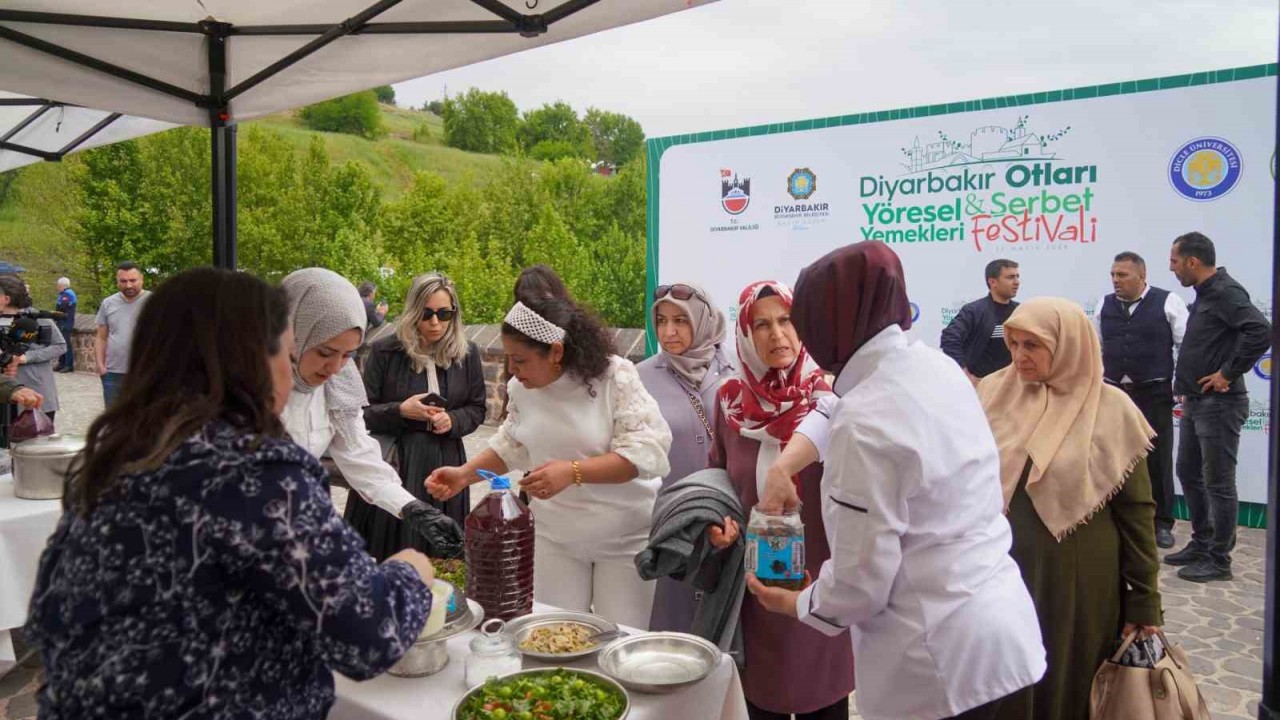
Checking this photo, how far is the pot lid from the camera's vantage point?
3.53 meters

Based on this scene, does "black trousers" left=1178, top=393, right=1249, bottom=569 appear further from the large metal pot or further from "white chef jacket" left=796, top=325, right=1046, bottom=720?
the large metal pot

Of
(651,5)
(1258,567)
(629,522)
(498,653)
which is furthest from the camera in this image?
(1258,567)

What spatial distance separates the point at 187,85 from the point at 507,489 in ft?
9.04

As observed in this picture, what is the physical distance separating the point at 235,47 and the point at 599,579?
2.85m

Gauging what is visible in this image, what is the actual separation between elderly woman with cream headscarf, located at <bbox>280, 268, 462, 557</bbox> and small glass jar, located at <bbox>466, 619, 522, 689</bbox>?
2.08 ft

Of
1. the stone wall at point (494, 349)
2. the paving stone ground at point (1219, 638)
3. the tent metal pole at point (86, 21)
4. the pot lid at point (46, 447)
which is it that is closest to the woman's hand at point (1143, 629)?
the paving stone ground at point (1219, 638)

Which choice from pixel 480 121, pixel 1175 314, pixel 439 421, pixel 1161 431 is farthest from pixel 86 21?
pixel 480 121

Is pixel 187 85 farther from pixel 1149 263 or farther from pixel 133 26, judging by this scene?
pixel 1149 263

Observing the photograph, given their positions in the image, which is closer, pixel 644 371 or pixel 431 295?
pixel 644 371

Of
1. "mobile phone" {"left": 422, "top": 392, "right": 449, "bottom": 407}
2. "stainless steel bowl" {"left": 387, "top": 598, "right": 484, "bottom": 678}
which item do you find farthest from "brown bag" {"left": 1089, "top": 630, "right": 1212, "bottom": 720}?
"mobile phone" {"left": 422, "top": 392, "right": 449, "bottom": 407}

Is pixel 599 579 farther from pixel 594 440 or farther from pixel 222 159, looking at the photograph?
pixel 222 159

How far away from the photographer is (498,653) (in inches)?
74.5

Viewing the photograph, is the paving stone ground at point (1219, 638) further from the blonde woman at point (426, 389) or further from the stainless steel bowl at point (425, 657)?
the stainless steel bowl at point (425, 657)

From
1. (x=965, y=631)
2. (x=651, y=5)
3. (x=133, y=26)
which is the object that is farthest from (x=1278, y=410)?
(x=133, y=26)
